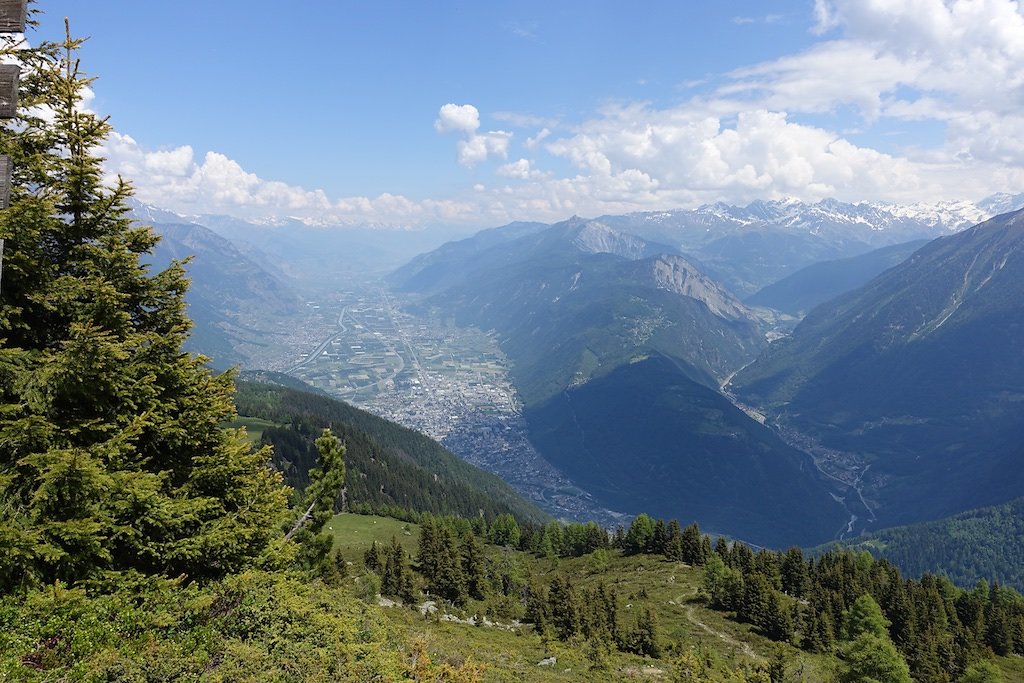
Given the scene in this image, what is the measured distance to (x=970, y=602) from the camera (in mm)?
85312

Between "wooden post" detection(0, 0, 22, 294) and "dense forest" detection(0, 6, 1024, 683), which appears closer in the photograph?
"wooden post" detection(0, 0, 22, 294)

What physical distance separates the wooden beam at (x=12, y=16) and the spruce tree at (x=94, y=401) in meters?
6.28

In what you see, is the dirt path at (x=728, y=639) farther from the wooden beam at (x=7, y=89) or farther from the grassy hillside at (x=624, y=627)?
the wooden beam at (x=7, y=89)

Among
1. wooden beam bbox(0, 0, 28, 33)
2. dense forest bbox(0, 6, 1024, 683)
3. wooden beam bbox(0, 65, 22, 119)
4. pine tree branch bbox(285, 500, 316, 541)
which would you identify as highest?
wooden beam bbox(0, 0, 28, 33)

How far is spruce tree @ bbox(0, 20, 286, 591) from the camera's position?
425 inches

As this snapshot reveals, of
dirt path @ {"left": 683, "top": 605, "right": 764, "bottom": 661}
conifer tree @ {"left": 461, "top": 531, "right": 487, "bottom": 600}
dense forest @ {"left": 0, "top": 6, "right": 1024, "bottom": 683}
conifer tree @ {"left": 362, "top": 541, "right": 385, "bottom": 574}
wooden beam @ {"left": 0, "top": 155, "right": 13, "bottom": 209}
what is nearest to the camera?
wooden beam @ {"left": 0, "top": 155, "right": 13, "bottom": 209}

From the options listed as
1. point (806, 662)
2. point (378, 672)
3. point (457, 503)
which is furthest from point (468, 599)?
point (457, 503)

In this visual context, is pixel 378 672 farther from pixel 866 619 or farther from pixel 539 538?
pixel 539 538

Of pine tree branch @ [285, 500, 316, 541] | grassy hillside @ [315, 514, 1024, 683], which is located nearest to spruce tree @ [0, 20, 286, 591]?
pine tree branch @ [285, 500, 316, 541]

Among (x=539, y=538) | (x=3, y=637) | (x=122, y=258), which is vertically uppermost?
(x=122, y=258)

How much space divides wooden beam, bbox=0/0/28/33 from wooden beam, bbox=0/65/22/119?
0.48 metres

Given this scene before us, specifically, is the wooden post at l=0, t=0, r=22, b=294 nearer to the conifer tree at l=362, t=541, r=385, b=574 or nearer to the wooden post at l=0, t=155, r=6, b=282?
the wooden post at l=0, t=155, r=6, b=282

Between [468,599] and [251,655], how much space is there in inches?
2705

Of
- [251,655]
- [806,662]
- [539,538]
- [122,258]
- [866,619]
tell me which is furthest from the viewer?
[539,538]
